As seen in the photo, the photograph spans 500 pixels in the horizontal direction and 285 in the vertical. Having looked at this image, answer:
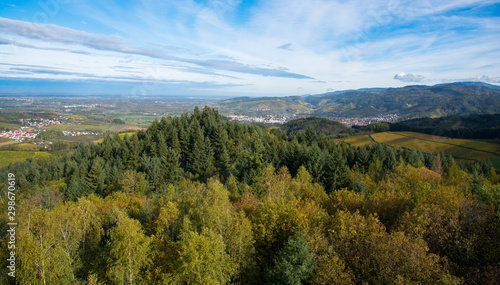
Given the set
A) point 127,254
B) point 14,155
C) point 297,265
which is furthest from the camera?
point 14,155

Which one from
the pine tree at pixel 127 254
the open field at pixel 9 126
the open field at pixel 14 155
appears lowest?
the open field at pixel 14 155

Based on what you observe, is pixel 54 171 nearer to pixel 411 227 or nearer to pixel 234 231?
pixel 234 231

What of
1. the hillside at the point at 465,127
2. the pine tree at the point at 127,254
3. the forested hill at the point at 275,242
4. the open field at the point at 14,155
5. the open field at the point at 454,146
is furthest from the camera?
the hillside at the point at 465,127

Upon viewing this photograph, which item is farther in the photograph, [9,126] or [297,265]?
[9,126]

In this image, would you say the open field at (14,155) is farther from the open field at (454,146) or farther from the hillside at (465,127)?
the hillside at (465,127)

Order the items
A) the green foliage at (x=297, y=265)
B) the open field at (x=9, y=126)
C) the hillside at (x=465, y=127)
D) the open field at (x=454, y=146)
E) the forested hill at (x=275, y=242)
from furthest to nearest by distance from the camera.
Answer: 1. the hillside at (x=465, y=127)
2. the open field at (x=9, y=126)
3. the open field at (x=454, y=146)
4. the green foliage at (x=297, y=265)
5. the forested hill at (x=275, y=242)

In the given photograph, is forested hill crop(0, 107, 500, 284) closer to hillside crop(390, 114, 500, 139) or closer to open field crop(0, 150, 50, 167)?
open field crop(0, 150, 50, 167)

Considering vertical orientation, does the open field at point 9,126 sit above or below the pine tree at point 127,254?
below

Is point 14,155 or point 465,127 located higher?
point 465,127

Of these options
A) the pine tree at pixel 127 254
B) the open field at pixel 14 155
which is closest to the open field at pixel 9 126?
the open field at pixel 14 155

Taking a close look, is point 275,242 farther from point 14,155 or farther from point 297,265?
point 14,155

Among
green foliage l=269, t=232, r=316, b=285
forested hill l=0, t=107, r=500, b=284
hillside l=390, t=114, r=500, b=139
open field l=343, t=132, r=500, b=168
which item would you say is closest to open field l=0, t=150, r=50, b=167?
forested hill l=0, t=107, r=500, b=284

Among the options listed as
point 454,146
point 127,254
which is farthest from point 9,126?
point 454,146
